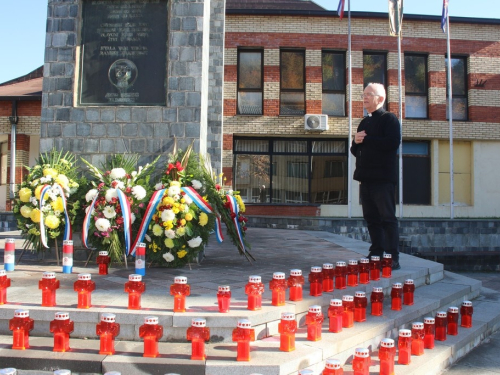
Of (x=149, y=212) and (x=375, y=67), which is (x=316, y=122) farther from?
(x=149, y=212)

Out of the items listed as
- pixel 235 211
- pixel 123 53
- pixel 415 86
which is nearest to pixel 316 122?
pixel 415 86

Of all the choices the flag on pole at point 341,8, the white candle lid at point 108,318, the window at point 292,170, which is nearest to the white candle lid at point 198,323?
the white candle lid at point 108,318

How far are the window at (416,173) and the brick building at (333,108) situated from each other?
4cm

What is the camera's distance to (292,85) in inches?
798

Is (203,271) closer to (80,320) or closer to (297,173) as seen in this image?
(80,320)

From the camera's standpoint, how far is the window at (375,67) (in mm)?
20469

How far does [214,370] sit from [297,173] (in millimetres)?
17607

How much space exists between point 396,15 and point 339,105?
4.39 meters

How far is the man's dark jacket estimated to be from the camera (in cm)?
589

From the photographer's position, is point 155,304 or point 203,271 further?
point 203,271

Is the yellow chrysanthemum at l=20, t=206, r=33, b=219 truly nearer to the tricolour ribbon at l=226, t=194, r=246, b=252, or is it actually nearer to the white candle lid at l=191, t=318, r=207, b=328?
the tricolour ribbon at l=226, t=194, r=246, b=252

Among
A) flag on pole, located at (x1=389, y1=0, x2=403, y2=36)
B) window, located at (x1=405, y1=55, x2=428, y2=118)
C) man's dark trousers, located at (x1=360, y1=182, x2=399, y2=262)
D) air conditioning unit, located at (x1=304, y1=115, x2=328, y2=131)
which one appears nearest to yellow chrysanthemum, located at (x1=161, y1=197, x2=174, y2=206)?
man's dark trousers, located at (x1=360, y1=182, x2=399, y2=262)

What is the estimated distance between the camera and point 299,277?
14.5 feet

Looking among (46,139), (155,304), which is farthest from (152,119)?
(155,304)
